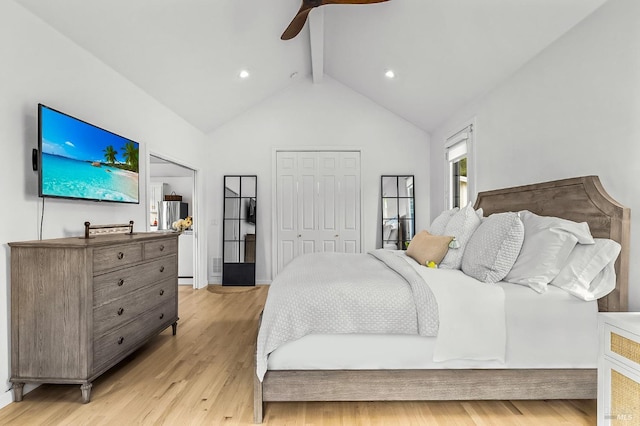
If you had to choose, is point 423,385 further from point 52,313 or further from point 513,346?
point 52,313

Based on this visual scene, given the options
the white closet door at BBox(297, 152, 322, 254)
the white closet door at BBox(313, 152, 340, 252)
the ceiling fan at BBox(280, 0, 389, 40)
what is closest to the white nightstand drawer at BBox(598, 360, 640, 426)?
the ceiling fan at BBox(280, 0, 389, 40)

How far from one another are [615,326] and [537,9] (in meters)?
2.20

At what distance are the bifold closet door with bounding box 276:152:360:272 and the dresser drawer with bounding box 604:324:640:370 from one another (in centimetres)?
414

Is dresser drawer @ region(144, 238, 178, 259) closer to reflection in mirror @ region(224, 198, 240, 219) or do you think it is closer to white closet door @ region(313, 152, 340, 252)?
reflection in mirror @ region(224, 198, 240, 219)

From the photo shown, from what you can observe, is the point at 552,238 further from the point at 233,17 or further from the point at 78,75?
the point at 78,75

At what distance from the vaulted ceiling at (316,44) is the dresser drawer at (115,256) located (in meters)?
1.62

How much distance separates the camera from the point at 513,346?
201cm

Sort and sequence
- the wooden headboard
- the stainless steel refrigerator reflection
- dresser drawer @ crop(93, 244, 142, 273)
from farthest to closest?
the stainless steel refrigerator reflection, dresser drawer @ crop(93, 244, 142, 273), the wooden headboard

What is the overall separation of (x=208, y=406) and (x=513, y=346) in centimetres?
175

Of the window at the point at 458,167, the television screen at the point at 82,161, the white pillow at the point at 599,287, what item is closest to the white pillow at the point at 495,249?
the white pillow at the point at 599,287

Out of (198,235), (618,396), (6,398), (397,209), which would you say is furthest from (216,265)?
(618,396)

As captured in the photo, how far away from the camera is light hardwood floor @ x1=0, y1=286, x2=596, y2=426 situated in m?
1.96

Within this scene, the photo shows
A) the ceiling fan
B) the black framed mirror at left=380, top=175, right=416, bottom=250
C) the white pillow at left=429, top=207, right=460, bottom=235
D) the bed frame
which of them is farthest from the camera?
→ the black framed mirror at left=380, top=175, right=416, bottom=250

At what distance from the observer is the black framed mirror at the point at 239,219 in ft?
18.8
